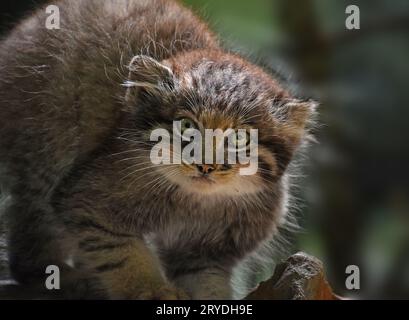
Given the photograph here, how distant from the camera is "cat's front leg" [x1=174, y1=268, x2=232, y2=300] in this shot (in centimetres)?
470

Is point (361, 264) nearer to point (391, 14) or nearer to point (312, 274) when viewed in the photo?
point (391, 14)

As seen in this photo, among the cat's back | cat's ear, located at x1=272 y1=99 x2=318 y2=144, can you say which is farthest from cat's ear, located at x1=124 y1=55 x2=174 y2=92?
cat's ear, located at x1=272 y1=99 x2=318 y2=144

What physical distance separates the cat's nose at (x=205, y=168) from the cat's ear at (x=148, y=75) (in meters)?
0.52

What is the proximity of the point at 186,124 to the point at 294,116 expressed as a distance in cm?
71

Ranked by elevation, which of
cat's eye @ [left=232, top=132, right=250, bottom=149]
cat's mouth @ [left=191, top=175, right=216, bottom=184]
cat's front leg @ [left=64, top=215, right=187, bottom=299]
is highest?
cat's eye @ [left=232, top=132, right=250, bottom=149]

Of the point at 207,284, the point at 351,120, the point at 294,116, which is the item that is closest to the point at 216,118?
the point at 294,116

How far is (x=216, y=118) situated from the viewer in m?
4.17

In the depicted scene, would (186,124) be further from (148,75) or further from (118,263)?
(118,263)

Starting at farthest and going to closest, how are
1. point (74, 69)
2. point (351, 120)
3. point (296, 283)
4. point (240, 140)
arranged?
point (351, 120)
point (74, 69)
point (296, 283)
point (240, 140)

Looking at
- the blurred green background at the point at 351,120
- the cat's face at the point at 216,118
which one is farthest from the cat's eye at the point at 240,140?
the blurred green background at the point at 351,120

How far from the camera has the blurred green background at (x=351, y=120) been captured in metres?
8.67

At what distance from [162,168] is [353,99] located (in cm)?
582

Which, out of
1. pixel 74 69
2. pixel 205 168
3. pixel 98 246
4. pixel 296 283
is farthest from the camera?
pixel 74 69

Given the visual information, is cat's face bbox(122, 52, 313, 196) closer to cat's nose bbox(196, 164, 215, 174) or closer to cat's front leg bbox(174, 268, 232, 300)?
cat's nose bbox(196, 164, 215, 174)
